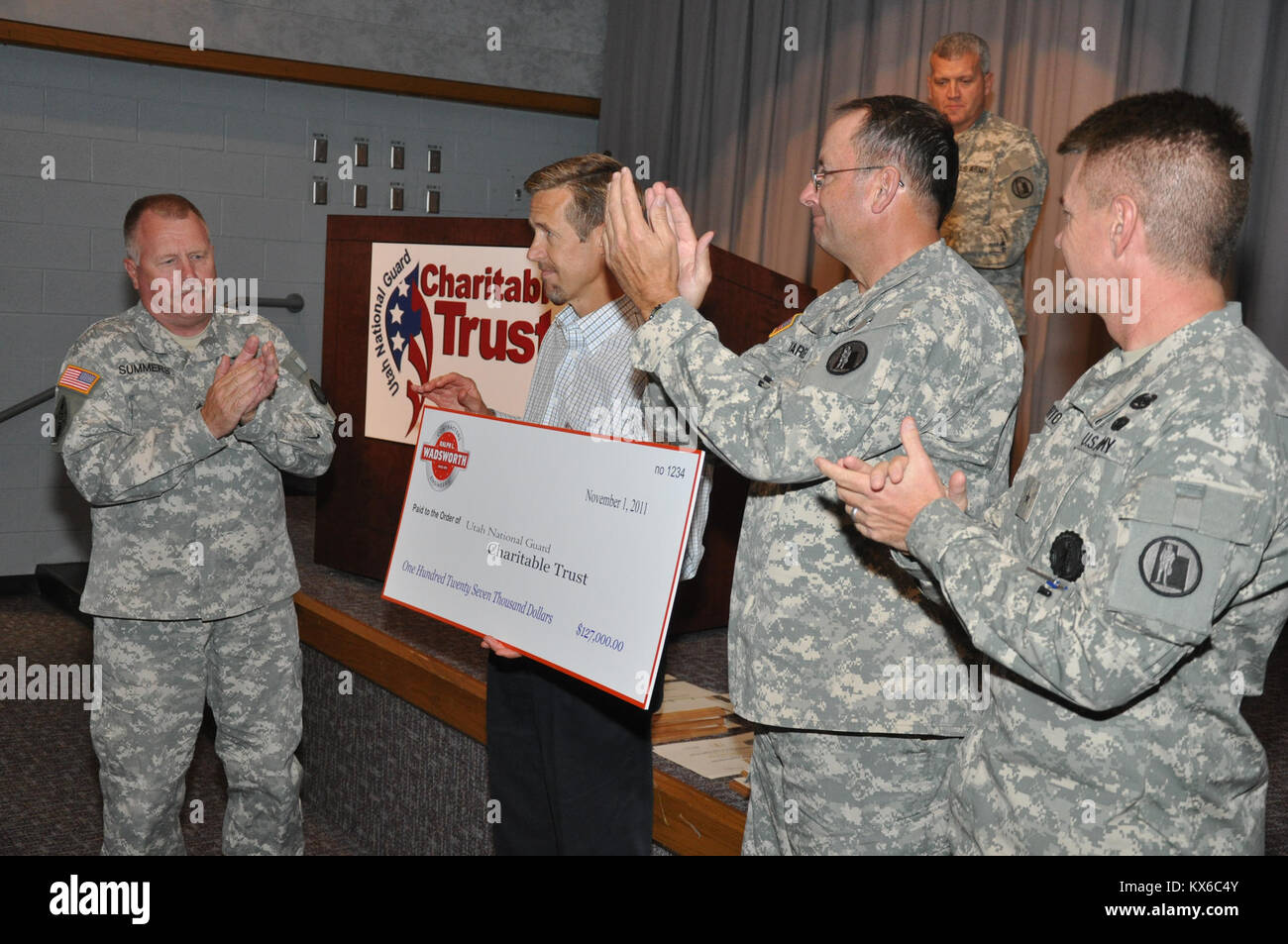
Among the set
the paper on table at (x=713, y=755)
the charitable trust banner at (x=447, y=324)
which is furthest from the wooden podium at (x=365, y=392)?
the paper on table at (x=713, y=755)

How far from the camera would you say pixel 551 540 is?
1737mm

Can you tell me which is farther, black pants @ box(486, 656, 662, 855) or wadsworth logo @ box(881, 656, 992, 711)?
black pants @ box(486, 656, 662, 855)

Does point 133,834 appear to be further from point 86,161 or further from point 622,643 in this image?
point 86,161

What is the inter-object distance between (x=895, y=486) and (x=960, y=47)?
267 centimetres

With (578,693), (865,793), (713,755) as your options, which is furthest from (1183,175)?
(713,755)

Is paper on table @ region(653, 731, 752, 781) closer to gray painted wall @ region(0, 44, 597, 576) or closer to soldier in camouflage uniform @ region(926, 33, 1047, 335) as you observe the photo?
soldier in camouflage uniform @ region(926, 33, 1047, 335)

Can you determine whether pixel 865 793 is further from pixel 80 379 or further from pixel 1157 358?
pixel 80 379

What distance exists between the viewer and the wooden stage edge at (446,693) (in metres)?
2.01

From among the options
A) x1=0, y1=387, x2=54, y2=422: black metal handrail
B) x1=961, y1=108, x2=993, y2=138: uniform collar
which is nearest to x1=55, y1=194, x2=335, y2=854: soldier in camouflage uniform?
x1=961, y1=108, x2=993, y2=138: uniform collar

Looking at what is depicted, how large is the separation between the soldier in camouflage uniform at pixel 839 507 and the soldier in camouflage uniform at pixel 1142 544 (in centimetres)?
26

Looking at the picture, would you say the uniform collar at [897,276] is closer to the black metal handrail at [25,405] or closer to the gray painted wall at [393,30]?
the black metal handrail at [25,405]

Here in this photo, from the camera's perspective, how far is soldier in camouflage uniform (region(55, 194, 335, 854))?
219 centimetres

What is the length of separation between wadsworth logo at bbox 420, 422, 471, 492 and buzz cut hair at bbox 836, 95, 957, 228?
0.86 metres

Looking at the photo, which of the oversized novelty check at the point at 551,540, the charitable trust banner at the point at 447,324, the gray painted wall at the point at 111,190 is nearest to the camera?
the oversized novelty check at the point at 551,540
